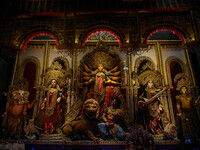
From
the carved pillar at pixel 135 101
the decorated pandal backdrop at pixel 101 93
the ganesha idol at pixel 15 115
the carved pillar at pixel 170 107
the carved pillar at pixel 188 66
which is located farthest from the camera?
the carved pillar at pixel 188 66

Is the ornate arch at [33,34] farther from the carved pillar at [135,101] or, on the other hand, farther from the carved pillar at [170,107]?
the carved pillar at [170,107]

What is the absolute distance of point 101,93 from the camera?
23.1 ft

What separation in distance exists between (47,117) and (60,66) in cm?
244

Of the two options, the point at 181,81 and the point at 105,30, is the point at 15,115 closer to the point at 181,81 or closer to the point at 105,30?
the point at 105,30

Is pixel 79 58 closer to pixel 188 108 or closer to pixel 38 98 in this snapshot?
pixel 38 98

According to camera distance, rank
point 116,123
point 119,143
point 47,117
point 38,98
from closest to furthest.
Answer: point 119,143 → point 116,123 → point 47,117 → point 38,98

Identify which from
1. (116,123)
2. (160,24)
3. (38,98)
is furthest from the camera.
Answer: (160,24)

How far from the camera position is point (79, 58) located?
8148 millimetres

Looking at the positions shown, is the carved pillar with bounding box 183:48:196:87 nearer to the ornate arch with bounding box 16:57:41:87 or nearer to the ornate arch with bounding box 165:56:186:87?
the ornate arch with bounding box 165:56:186:87

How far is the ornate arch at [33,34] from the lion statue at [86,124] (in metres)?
3.80

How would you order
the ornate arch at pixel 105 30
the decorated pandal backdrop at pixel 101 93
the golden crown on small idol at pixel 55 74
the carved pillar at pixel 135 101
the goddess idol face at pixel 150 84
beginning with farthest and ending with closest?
the ornate arch at pixel 105 30, the golden crown on small idol at pixel 55 74, the goddess idol face at pixel 150 84, the carved pillar at pixel 135 101, the decorated pandal backdrop at pixel 101 93

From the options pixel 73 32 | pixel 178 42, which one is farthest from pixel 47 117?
pixel 178 42

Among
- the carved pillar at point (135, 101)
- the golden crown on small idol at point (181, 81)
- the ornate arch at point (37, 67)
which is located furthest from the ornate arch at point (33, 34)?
the golden crown on small idol at point (181, 81)

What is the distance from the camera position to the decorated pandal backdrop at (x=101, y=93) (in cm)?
637
